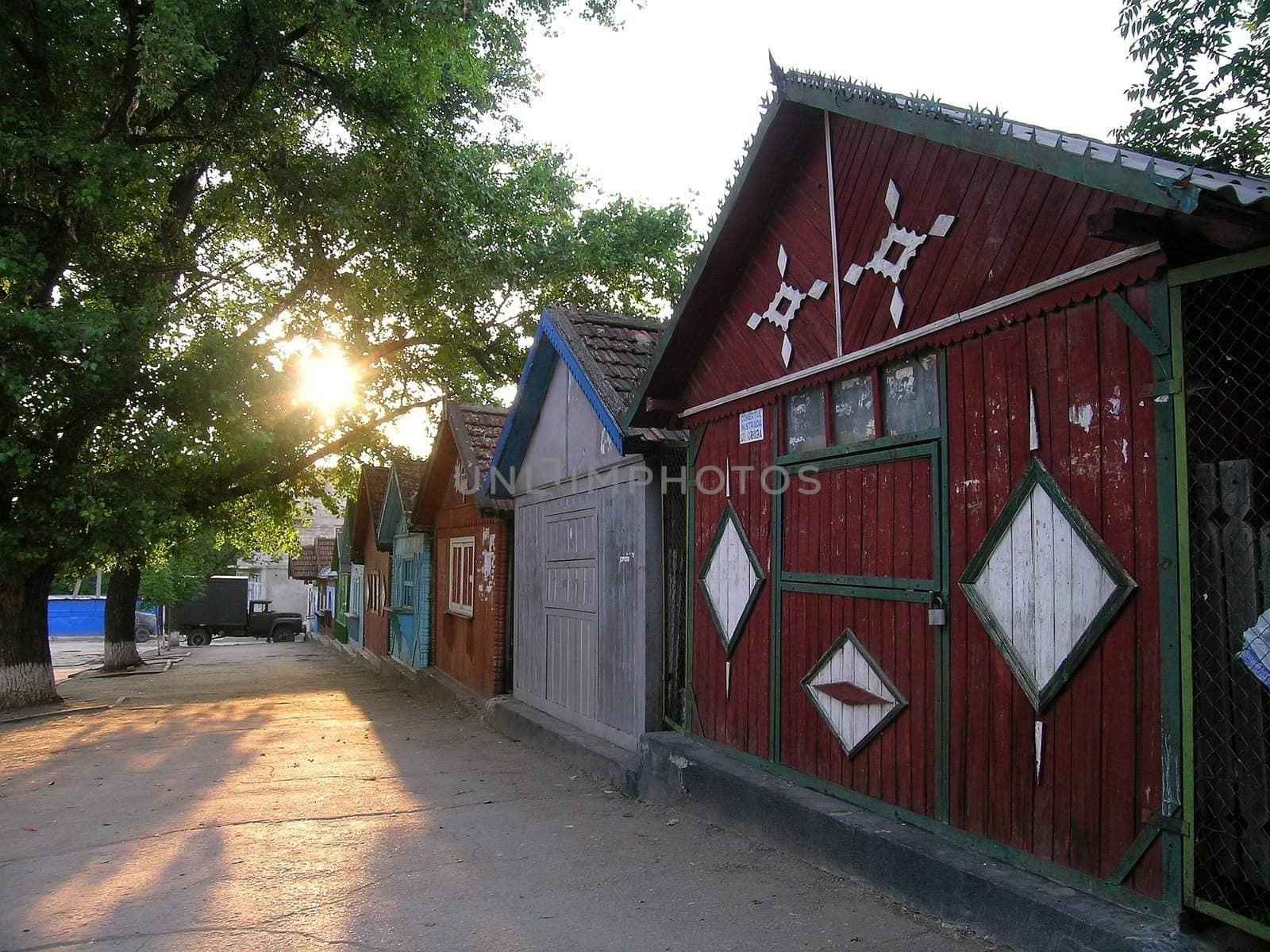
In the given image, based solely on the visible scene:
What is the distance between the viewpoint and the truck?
40.7 meters

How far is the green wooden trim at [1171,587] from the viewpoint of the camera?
140 inches

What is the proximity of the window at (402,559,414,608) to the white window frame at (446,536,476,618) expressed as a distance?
3.52 m

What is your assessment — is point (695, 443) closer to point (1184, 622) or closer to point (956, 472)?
point (956, 472)

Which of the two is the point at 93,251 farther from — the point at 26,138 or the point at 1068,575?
the point at 1068,575

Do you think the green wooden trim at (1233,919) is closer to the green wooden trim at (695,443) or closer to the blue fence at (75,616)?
the green wooden trim at (695,443)

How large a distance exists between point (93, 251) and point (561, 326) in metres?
8.51

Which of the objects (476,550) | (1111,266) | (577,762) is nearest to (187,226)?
(476,550)

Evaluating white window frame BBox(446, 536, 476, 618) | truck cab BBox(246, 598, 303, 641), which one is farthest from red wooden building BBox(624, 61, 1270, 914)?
truck cab BBox(246, 598, 303, 641)

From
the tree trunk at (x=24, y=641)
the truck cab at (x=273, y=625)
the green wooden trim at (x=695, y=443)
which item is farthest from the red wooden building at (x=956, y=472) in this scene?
the truck cab at (x=273, y=625)

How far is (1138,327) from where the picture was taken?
3.78 m

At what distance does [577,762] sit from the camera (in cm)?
898

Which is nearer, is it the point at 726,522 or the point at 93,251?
the point at 726,522

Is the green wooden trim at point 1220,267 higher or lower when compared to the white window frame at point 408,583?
higher

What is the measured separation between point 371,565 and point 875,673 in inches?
884
